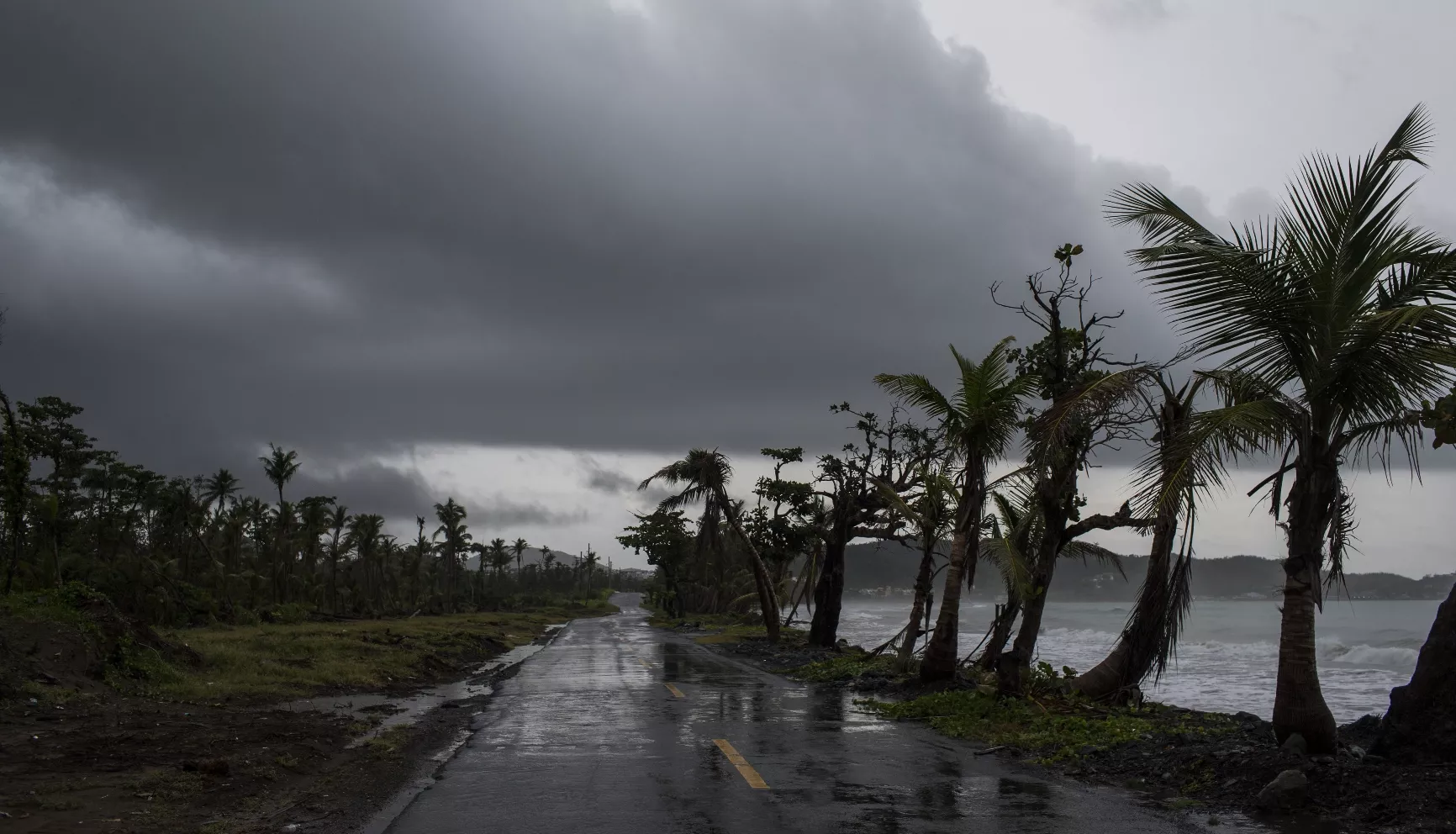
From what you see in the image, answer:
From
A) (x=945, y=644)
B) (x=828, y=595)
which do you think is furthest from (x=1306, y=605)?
(x=828, y=595)

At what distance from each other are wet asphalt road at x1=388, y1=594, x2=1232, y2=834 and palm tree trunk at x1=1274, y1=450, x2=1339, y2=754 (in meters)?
2.03

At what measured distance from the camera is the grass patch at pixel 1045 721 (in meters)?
11.0

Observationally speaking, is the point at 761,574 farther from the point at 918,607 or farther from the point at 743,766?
the point at 743,766

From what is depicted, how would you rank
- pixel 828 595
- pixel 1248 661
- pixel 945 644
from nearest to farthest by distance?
pixel 945 644 → pixel 828 595 → pixel 1248 661

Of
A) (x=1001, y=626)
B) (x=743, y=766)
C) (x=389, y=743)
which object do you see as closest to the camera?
(x=743, y=766)

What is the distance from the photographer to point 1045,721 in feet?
41.0

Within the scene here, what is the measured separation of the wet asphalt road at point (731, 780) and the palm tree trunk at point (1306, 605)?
2033 millimetres

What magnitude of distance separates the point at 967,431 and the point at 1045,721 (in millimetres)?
5045

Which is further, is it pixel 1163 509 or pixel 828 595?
pixel 828 595

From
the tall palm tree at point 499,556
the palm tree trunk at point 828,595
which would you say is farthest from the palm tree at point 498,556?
the palm tree trunk at point 828,595

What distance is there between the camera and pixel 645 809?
24.8 feet

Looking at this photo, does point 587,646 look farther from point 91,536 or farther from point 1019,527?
point 91,536

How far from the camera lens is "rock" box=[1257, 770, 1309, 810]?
25.5ft

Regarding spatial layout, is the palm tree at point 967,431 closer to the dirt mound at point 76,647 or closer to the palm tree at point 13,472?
the dirt mound at point 76,647
